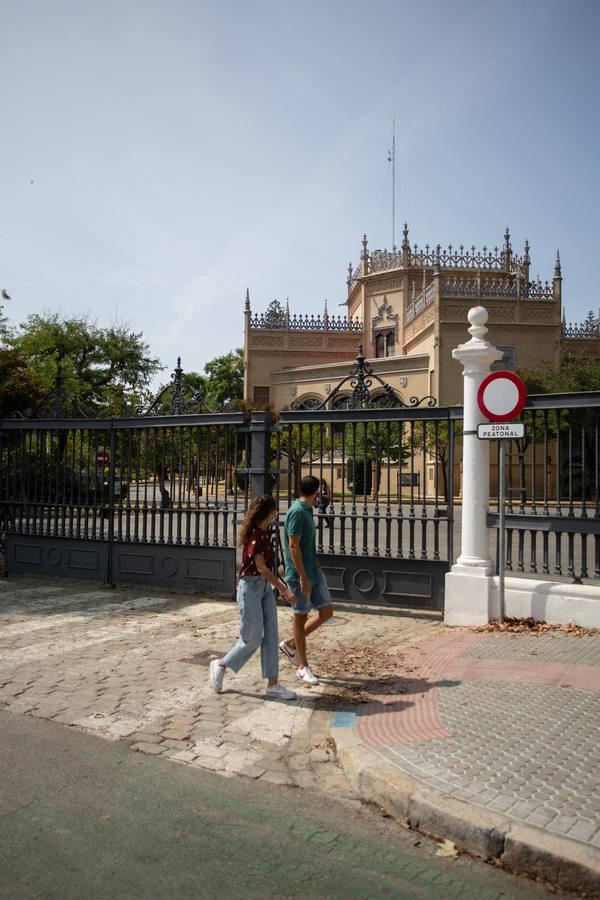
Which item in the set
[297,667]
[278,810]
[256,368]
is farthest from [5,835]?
[256,368]

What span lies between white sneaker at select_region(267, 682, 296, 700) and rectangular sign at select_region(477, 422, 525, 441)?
3.88 metres

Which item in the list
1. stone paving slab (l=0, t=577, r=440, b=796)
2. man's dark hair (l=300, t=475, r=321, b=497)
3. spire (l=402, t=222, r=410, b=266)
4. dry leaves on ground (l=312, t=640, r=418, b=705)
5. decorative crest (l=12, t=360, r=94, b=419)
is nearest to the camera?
stone paving slab (l=0, t=577, r=440, b=796)

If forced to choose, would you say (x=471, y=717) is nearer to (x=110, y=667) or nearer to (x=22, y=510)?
(x=110, y=667)

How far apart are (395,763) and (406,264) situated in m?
49.6

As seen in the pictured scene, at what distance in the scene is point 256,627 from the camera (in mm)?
5715

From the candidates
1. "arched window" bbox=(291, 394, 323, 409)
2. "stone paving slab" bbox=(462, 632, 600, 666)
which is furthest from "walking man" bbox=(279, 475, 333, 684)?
"arched window" bbox=(291, 394, 323, 409)

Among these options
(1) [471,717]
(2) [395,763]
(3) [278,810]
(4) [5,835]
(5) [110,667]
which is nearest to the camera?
(4) [5,835]

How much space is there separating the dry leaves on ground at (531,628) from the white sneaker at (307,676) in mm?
2709

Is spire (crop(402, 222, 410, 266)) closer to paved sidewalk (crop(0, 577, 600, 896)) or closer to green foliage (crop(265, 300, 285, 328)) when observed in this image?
green foliage (crop(265, 300, 285, 328))

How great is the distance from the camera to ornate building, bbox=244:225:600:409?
1647 inches

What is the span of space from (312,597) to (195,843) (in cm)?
311

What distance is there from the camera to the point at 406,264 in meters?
50.8

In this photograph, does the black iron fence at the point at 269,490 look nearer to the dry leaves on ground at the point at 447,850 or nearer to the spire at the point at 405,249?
the dry leaves on ground at the point at 447,850

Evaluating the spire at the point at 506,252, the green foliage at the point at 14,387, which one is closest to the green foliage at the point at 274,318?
the spire at the point at 506,252
